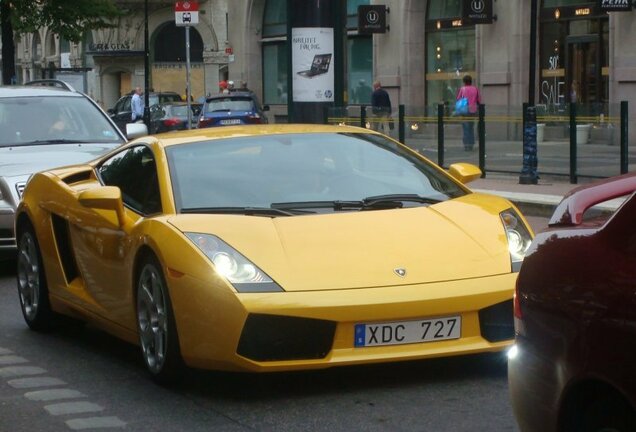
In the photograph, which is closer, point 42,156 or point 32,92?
point 42,156

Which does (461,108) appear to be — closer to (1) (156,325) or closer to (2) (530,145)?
(2) (530,145)

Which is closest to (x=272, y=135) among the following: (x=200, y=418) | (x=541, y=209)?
(x=200, y=418)

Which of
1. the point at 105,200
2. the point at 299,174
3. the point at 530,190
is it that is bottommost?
the point at 530,190

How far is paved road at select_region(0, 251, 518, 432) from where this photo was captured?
19.8 ft

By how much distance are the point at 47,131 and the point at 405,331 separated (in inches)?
302

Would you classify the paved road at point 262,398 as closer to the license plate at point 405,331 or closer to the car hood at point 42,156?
the license plate at point 405,331

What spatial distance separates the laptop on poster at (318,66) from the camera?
2253 cm

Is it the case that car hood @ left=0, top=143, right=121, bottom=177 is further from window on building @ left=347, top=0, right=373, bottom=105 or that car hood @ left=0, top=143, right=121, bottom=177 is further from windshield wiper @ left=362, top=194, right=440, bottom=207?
window on building @ left=347, top=0, right=373, bottom=105

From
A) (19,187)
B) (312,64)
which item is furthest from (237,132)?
(312,64)

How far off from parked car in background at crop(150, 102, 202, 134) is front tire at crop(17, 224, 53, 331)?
28.0m

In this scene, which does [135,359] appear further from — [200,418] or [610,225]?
[610,225]

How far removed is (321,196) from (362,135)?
0.92 meters

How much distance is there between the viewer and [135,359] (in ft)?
25.4

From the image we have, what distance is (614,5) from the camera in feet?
94.8
